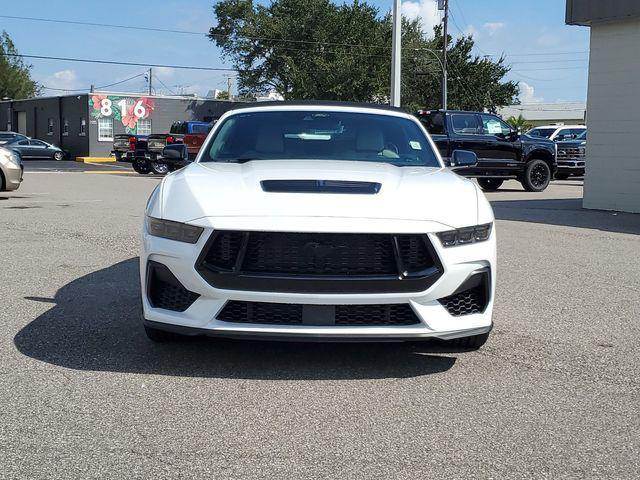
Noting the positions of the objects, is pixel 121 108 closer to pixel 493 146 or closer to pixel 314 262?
pixel 493 146

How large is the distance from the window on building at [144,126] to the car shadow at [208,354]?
42.1m

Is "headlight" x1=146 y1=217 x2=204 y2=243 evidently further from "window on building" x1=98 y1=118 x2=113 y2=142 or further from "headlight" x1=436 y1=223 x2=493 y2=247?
"window on building" x1=98 y1=118 x2=113 y2=142

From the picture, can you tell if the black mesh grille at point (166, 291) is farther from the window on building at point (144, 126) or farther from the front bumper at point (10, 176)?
the window on building at point (144, 126)

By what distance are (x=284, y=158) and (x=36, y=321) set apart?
6.92ft

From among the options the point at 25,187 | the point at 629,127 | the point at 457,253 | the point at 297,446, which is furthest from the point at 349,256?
the point at 25,187

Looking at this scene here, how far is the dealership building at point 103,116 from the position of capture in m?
44.9

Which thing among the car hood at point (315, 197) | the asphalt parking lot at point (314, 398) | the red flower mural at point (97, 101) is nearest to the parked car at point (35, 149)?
the red flower mural at point (97, 101)

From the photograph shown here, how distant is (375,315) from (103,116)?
43.3 meters

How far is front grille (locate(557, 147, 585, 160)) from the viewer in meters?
25.7

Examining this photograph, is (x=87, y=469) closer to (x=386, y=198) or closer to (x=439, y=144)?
(x=386, y=198)

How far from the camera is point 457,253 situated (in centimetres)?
436

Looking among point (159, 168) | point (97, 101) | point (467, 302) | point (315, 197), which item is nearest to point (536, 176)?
point (159, 168)

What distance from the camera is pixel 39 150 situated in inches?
1679

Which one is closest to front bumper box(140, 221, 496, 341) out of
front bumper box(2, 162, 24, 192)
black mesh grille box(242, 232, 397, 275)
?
black mesh grille box(242, 232, 397, 275)
